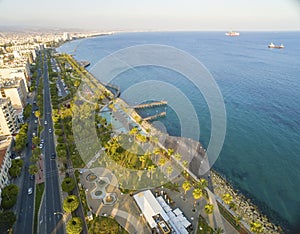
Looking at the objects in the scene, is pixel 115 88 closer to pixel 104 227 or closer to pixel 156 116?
pixel 156 116

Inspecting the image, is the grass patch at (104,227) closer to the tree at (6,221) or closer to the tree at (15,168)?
the tree at (6,221)

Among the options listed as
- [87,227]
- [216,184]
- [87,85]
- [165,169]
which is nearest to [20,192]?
[87,227]

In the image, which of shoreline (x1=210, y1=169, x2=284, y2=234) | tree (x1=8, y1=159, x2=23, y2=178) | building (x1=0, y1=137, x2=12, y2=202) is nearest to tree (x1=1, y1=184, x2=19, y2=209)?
building (x1=0, y1=137, x2=12, y2=202)

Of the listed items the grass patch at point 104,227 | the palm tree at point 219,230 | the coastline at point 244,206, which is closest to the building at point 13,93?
the grass patch at point 104,227

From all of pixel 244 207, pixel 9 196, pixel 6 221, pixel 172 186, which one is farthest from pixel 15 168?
pixel 244 207

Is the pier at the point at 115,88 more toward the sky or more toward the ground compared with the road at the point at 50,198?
more toward the sky

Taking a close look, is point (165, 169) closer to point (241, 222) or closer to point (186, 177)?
point (186, 177)
